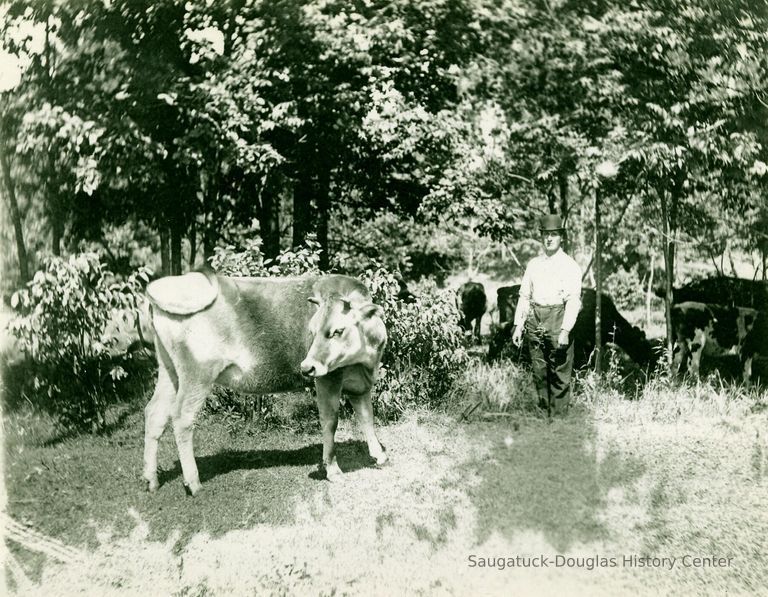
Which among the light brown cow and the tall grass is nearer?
the light brown cow

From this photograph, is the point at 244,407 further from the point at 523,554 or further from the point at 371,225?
the point at 371,225

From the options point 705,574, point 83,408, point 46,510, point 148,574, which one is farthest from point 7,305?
point 705,574

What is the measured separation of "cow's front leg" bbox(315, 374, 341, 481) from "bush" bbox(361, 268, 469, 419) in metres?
1.55

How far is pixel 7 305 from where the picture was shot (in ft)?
20.7

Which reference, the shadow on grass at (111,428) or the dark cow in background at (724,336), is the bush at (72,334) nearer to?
the shadow on grass at (111,428)

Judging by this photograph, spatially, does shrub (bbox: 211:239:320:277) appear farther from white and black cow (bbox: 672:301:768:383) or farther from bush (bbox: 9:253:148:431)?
white and black cow (bbox: 672:301:768:383)

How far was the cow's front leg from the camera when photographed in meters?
5.38

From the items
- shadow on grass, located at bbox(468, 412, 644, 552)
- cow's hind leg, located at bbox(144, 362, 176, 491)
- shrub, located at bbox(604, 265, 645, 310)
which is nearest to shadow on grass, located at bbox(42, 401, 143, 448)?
cow's hind leg, located at bbox(144, 362, 176, 491)

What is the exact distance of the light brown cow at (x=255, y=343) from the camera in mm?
5062

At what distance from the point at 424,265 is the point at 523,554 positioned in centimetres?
831

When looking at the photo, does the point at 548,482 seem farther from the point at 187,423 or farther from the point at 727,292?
the point at 727,292

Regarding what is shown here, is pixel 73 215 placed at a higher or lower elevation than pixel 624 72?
lower

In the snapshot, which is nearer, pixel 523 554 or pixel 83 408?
pixel 523 554

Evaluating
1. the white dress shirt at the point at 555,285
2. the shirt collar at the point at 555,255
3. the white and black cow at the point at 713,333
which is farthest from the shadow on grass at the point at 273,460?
the white and black cow at the point at 713,333
